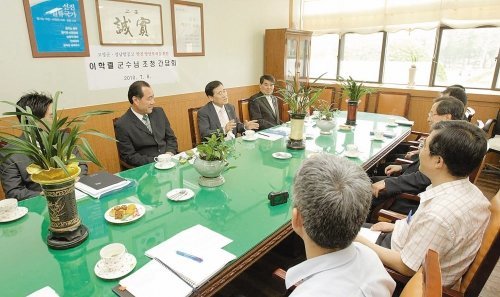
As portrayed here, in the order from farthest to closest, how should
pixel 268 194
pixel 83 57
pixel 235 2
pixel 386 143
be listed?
pixel 235 2, pixel 83 57, pixel 386 143, pixel 268 194

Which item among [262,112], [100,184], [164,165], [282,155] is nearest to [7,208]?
[100,184]

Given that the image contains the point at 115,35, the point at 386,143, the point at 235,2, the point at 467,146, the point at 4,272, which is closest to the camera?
the point at 4,272

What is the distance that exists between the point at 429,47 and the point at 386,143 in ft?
10.0

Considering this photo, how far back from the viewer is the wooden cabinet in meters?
4.92

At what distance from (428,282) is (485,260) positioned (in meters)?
0.60

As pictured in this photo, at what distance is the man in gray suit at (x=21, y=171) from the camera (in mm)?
1808

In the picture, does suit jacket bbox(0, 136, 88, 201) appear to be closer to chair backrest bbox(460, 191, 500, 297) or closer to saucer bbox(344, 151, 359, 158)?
saucer bbox(344, 151, 359, 158)

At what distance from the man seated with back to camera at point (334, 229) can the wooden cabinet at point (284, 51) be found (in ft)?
14.3

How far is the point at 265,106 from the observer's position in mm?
3652

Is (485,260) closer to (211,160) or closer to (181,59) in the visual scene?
(211,160)

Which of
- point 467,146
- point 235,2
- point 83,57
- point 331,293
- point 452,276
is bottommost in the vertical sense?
point 452,276

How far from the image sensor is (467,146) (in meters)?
1.23

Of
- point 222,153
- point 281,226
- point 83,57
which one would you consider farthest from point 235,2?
point 281,226

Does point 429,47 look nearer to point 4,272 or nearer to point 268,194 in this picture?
point 268,194
